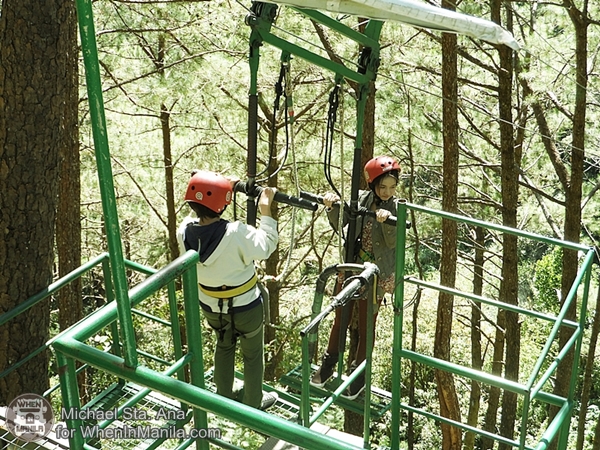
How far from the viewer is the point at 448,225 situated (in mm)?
7566

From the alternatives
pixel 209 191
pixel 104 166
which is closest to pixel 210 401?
pixel 104 166

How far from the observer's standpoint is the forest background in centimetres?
746

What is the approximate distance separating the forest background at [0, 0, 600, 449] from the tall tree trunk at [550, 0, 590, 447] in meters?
0.02

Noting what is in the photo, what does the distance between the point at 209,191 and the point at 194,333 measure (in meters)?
1.20

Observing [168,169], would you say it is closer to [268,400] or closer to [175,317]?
[268,400]

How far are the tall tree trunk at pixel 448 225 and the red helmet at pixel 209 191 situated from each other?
3.71 m

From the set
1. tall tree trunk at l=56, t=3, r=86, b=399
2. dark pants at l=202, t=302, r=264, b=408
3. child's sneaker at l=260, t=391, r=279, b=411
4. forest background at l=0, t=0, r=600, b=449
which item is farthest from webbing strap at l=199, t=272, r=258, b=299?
tall tree trunk at l=56, t=3, r=86, b=399

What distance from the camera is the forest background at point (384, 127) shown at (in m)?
7.46

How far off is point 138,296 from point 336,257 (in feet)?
33.4

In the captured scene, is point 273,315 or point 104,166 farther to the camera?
point 273,315

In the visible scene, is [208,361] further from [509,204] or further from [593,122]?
[593,122]

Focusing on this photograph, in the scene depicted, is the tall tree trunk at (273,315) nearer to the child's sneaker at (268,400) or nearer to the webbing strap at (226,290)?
the child's sneaker at (268,400)

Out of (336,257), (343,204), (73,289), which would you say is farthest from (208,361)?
(343,204)

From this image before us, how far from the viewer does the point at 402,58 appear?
859 cm
